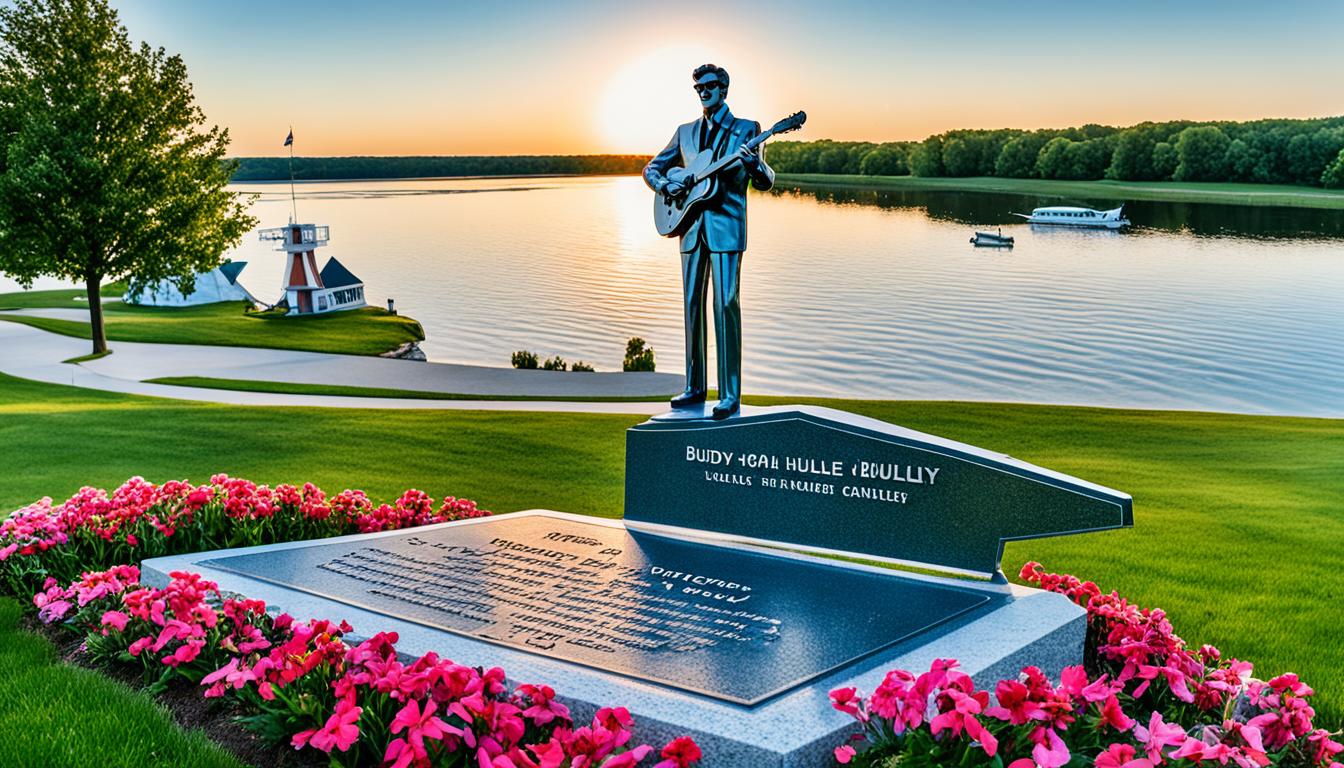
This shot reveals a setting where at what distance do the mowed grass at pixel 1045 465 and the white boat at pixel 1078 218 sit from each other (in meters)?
78.1

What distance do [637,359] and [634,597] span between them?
2488cm

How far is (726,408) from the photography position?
27.2ft

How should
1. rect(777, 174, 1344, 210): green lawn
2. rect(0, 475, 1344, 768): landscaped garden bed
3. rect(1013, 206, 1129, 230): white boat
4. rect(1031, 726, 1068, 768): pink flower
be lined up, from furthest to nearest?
rect(777, 174, 1344, 210): green lawn → rect(1013, 206, 1129, 230): white boat → rect(0, 475, 1344, 768): landscaped garden bed → rect(1031, 726, 1068, 768): pink flower

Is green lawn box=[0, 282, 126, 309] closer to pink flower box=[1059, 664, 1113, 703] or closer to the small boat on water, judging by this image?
pink flower box=[1059, 664, 1113, 703]

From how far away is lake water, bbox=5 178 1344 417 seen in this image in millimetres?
32031

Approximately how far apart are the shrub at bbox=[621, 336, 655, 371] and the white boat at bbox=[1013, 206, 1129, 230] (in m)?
71.2

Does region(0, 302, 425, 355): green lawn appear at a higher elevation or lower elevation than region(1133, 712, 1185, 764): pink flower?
lower

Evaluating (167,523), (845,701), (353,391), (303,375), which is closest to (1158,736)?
(845,701)

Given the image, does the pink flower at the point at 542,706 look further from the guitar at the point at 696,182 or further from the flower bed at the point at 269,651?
the guitar at the point at 696,182

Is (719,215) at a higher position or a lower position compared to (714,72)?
lower

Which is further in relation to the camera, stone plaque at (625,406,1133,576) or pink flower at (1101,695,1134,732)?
stone plaque at (625,406,1133,576)

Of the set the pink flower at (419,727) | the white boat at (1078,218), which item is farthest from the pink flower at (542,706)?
the white boat at (1078,218)

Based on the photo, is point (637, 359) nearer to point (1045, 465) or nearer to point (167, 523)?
point (1045, 465)

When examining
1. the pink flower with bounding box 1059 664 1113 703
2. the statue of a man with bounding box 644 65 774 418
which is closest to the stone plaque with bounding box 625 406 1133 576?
the statue of a man with bounding box 644 65 774 418
